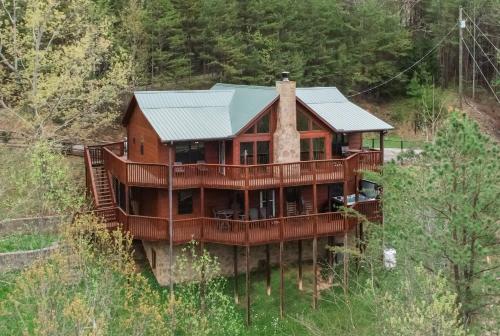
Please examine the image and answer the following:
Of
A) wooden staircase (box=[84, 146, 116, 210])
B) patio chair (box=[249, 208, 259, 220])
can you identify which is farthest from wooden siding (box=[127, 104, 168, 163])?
patio chair (box=[249, 208, 259, 220])

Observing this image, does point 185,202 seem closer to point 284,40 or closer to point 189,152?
point 189,152

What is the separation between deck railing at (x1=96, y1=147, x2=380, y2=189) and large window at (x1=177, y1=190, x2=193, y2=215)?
1287 millimetres

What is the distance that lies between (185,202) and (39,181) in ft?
19.2

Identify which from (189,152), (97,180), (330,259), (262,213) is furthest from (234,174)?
(97,180)

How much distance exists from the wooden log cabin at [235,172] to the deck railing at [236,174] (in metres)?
0.04

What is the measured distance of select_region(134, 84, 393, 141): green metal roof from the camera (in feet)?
77.7

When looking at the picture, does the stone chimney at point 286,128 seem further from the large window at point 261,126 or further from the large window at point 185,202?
the large window at point 185,202

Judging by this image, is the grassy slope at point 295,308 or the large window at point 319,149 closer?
the grassy slope at point 295,308

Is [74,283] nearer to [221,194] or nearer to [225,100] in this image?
[221,194]

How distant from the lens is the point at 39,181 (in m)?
23.0

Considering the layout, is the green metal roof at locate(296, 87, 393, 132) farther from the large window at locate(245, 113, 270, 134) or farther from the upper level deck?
the large window at locate(245, 113, 270, 134)

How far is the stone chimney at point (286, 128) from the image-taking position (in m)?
23.9

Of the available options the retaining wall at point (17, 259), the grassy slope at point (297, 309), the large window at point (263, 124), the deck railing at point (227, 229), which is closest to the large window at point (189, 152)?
the large window at point (263, 124)

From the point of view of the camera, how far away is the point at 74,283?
1623cm
